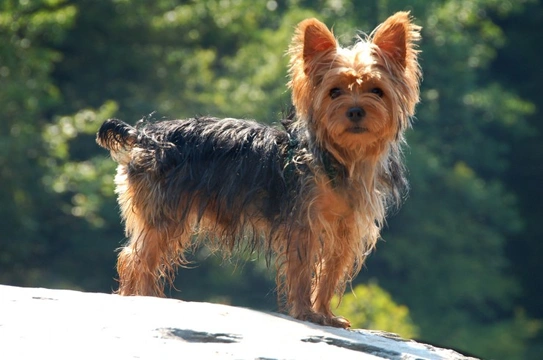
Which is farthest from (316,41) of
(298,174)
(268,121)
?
(268,121)

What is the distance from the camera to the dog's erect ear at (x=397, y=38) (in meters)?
9.63

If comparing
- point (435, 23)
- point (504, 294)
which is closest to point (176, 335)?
point (435, 23)

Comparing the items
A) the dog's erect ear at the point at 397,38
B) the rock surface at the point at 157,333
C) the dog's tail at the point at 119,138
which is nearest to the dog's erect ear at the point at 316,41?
the dog's erect ear at the point at 397,38

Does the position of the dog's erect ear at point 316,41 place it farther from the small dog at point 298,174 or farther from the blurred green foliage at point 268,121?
the blurred green foliage at point 268,121

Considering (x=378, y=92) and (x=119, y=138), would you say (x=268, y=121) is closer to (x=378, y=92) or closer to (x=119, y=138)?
(x=119, y=138)

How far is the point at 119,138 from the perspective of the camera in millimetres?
10492

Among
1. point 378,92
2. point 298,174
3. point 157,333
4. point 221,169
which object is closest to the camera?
point 157,333

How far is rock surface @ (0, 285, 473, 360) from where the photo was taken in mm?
7699

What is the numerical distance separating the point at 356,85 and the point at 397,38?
565 mm

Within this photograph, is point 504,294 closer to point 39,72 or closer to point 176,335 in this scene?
point 39,72

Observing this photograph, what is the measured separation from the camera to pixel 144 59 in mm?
28828

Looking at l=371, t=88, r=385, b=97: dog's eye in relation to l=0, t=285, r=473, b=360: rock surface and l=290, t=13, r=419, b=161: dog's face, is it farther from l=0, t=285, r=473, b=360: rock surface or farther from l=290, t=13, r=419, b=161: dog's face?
l=0, t=285, r=473, b=360: rock surface

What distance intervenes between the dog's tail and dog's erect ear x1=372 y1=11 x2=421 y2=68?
213cm

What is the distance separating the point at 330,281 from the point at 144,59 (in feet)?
64.0
